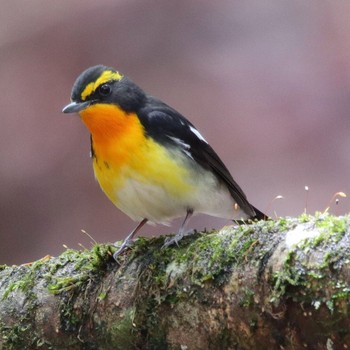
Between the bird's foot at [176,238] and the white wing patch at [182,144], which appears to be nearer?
the bird's foot at [176,238]

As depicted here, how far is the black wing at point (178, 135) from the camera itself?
3768 mm

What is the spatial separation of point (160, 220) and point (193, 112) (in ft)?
9.32

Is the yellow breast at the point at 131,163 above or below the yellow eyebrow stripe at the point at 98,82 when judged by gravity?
below

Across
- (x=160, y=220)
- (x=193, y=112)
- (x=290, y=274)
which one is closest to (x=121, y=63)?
(x=193, y=112)

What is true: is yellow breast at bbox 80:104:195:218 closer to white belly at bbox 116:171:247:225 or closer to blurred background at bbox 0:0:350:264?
white belly at bbox 116:171:247:225

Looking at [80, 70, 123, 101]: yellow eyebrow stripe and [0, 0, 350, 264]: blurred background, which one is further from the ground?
[0, 0, 350, 264]: blurred background

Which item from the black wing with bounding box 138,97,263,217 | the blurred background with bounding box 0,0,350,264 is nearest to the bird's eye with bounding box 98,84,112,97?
the black wing with bounding box 138,97,263,217

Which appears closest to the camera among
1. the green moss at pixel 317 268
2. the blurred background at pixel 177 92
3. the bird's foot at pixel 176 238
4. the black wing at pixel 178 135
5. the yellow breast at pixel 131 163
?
the green moss at pixel 317 268

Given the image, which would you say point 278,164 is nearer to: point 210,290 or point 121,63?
point 121,63

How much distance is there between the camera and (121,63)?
700 centimetres

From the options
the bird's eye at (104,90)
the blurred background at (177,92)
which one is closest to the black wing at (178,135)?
the bird's eye at (104,90)

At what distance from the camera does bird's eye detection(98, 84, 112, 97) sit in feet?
12.5

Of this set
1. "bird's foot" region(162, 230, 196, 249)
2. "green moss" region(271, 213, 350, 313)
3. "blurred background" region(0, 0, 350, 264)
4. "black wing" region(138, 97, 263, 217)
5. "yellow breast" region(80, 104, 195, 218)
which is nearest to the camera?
"green moss" region(271, 213, 350, 313)

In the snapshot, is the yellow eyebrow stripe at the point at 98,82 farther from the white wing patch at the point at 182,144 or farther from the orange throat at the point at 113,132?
the white wing patch at the point at 182,144
